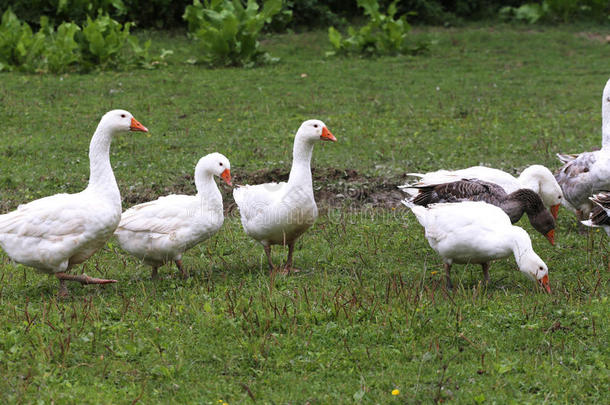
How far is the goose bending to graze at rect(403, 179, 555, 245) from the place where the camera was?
24.8 feet

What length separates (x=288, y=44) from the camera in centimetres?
2006

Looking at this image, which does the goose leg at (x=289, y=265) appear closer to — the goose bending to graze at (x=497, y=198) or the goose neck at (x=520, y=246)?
the goose bending to graze at (x=497, y=198)

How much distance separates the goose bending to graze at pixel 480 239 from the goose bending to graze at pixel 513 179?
130 centimetres

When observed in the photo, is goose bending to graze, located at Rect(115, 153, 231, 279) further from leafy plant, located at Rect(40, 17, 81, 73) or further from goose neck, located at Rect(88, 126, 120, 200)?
leafy plant, located at Rect(40, 17, 81, 73)

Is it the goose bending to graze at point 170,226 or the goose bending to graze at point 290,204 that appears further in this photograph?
the goose bending to graze at point 290,204

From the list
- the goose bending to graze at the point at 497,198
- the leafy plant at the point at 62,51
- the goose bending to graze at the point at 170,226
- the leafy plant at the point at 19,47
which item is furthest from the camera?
the leafy plant at the point at 19,47

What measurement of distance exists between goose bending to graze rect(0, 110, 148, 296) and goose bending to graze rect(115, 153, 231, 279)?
41 centimetres

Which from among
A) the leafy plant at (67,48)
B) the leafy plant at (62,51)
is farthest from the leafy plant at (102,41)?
the leafy plant at (62,51)

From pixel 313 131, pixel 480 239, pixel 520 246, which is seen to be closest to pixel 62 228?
pixel 313 131

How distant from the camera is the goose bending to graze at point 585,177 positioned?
844cm

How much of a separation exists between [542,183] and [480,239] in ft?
8.06

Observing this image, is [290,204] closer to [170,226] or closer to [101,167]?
[170,226]

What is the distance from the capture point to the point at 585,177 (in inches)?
335

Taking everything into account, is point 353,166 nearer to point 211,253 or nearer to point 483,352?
point 211,253
